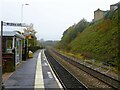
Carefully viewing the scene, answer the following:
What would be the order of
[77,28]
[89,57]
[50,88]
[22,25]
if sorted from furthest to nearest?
[77,28] < [89,57] < [22,25] < [50,88]

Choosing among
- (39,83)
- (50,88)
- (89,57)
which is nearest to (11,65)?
(39,83)

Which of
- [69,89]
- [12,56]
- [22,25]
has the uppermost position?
[22,25]

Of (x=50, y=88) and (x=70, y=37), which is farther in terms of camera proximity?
(x=70, y=37)

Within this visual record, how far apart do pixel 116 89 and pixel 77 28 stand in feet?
274

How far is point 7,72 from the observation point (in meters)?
22.3

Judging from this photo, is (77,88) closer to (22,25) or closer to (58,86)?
(58,86)

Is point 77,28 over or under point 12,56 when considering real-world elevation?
over

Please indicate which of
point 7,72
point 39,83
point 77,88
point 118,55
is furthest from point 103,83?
point 118,55

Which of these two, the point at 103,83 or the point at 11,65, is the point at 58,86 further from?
the point at 11,65

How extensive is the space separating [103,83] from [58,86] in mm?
3281

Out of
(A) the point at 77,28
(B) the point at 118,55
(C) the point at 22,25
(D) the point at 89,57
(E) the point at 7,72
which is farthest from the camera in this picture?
(A) the point at 77,28

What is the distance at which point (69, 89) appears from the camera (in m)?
16.0

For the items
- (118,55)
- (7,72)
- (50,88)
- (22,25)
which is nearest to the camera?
(50,88)

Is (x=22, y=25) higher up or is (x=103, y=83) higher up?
(x=22, y=25)
